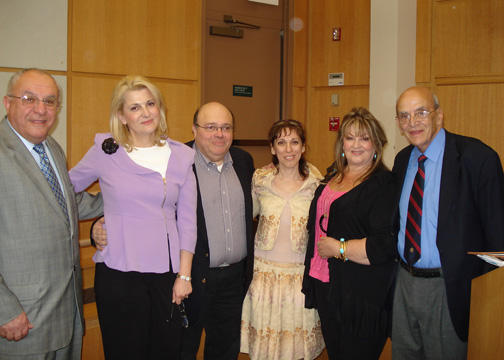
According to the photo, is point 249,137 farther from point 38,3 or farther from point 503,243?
point 503,243

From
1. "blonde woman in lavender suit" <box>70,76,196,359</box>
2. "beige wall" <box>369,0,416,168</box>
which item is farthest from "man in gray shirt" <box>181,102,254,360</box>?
"beige wall" <box>369,0,416,168</box>

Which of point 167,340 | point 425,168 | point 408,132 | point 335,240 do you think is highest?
point 408,132

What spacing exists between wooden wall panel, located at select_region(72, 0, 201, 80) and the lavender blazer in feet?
7.66

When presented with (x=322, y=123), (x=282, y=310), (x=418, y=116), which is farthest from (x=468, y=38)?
(x=282, y=310)

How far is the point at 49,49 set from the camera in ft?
12.5

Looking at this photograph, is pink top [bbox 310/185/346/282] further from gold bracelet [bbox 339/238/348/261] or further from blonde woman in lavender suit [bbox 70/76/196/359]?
blonde woman in lavender suit [bbox 70/76/196/359]

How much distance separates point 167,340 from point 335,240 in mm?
938

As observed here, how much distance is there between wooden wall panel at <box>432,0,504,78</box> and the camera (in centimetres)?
418

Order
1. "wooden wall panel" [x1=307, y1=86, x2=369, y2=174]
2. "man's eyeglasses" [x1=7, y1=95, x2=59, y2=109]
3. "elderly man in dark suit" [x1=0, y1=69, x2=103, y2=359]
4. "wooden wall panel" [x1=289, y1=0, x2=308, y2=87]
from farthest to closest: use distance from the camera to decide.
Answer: "wooden wall panel" [x1=289, y1=0, x2=308, y2=87], "wooden wall panel" [x1=307, y1=86, x2=369, y2=174], "man's eyeglasses" [x1=7, y1=95, x2=59, y2=109], "elderly man in dark suit" [x1=0, y1=69, x2=103, y2=359]

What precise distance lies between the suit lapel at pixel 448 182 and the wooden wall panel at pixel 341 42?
3103 mm

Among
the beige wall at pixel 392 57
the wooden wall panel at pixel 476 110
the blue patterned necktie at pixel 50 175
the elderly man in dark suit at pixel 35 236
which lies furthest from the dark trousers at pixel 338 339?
the wooden wall panel at pixel 476 110

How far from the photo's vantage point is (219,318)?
2.43 meters

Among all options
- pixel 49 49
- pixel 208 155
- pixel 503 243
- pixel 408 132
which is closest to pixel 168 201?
pixel 208 155

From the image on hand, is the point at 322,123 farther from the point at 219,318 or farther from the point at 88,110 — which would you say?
the point at 219,318
